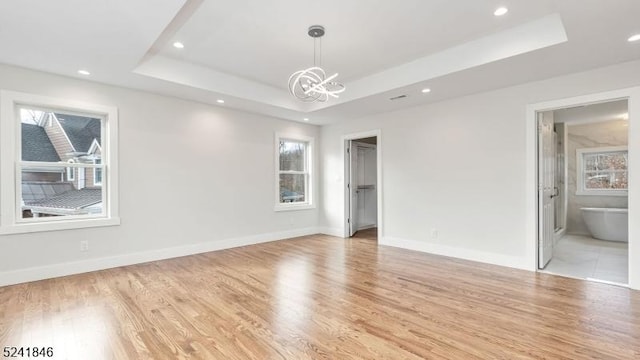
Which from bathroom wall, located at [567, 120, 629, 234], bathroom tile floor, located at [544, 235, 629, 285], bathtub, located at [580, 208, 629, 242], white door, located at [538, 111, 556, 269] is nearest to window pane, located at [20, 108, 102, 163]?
white door, located at [538, 111, 556, 269]

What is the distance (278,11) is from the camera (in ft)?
9.33

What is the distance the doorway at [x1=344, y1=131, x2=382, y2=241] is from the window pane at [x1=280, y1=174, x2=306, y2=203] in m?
1.01

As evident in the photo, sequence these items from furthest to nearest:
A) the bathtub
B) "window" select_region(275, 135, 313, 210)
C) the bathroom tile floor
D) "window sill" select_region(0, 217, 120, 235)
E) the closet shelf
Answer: the closet shelf
"window" select_region(275, 135, 313, 210)
the bathtub
the bathroom tile floor
"window sill" select_region(0, 217, 120, 235)

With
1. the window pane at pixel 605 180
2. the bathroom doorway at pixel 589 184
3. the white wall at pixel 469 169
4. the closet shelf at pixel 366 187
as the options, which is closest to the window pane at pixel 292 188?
the closet shelf at pixel 366 187

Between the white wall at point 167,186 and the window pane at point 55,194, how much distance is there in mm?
309

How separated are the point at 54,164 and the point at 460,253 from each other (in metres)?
5.78

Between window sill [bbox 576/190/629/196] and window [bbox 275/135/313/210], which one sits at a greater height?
window [bbox 275/135/313/210]

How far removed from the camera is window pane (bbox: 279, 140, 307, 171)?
6.41m

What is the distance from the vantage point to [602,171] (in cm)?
673

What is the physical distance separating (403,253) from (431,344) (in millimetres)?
2831

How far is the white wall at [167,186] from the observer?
3.72m

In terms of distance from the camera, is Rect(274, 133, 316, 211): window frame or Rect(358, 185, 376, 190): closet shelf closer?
Rect(274, 133, 316, 211): window frame

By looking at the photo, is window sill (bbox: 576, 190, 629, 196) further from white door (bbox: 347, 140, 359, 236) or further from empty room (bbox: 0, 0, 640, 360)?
white door (bbox: 347, 140, 359, 236)

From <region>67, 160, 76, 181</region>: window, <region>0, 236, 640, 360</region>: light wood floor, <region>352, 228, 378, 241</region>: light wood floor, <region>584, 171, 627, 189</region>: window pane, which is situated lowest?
<region>352, 228, 378, 241</region>: light wood floor
